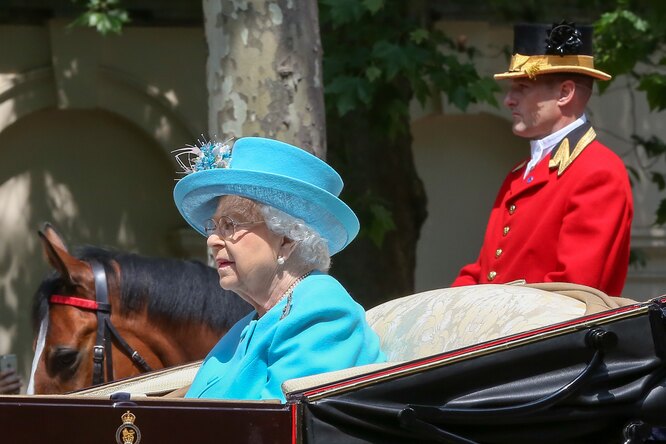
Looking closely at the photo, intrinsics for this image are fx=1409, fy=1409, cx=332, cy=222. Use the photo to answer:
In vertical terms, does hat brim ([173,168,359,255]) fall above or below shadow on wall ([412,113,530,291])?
above

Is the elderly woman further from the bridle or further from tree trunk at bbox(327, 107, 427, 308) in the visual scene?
tree trunk at bbox(327, 107, 427, 308)

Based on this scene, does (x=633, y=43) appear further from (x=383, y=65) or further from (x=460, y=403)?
(x=460, y=403)

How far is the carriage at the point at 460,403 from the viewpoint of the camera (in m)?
2.54

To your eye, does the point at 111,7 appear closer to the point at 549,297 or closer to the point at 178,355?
the point at 178,355

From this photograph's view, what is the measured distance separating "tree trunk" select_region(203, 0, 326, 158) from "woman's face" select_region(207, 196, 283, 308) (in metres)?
1.75

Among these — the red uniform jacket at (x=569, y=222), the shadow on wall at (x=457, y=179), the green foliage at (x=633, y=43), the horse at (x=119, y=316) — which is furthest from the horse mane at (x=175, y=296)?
the shadow on wall at (x=457, y=179)

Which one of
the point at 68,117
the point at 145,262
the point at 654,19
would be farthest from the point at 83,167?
the point at 145,262

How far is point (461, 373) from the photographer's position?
8.76ft

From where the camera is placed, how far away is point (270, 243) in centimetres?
314

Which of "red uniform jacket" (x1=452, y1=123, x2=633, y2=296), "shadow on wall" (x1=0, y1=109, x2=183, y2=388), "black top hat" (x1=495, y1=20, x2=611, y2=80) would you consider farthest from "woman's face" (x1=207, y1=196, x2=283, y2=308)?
"shadow on wall" (x1=0, y1=109, x2=183, y2=388)

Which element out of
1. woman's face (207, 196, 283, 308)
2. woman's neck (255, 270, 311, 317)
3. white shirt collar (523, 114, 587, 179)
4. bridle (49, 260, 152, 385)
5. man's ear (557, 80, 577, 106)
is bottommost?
bridle (49, 260, 152, 385)

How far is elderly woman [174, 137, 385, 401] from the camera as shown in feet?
9.86

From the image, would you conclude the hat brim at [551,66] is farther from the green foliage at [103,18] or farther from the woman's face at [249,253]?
the green foliage at [103,18]

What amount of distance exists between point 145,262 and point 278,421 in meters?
2.10
